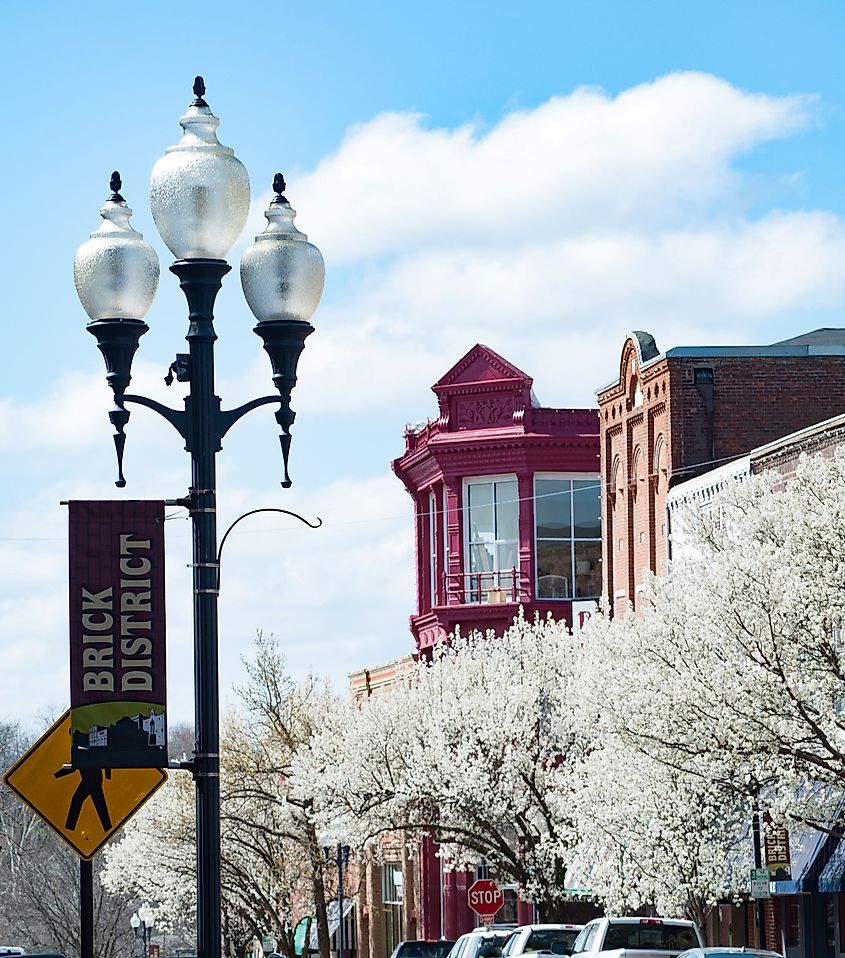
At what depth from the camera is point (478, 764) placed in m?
41.8

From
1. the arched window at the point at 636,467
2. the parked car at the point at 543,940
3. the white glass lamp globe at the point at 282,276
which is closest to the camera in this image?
the white glass lamp globe at the point at 282,276

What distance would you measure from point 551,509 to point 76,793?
43.4 meters

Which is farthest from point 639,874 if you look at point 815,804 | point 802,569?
point 802,569

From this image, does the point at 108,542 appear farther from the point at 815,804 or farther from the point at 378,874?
the point at 378,874

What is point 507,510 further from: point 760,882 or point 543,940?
point 760,882

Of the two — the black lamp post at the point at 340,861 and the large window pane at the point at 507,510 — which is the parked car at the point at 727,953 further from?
the large window pane at the point at 507,510

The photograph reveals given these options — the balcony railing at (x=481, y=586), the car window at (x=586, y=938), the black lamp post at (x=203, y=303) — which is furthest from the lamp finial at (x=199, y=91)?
the balcony railing at (x=481, y=586)

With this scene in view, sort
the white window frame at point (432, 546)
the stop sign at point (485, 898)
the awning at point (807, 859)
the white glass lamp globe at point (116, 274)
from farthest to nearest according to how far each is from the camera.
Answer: the white window frame at point (432, 546) → the stop sign at point (485, 898) → the awning at point (807, 859) → the white glass lamp globe at point (116, 274)

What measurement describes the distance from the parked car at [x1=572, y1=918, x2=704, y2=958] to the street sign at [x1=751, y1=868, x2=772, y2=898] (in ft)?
3.43

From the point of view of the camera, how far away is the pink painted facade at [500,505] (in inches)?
2205

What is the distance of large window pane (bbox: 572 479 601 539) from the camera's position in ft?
186

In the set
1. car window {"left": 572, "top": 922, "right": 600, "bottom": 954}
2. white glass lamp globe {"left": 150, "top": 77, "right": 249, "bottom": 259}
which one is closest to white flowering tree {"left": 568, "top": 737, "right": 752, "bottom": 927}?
car window {"left": 572, "top": 922, "right": 600, "bottom": 954}

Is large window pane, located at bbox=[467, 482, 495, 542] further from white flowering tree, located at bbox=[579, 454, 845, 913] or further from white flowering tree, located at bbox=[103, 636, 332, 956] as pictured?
white flowering tree, located at bbox=[579, 454, 845, 913]

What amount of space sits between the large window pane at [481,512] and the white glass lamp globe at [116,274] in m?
45.6
